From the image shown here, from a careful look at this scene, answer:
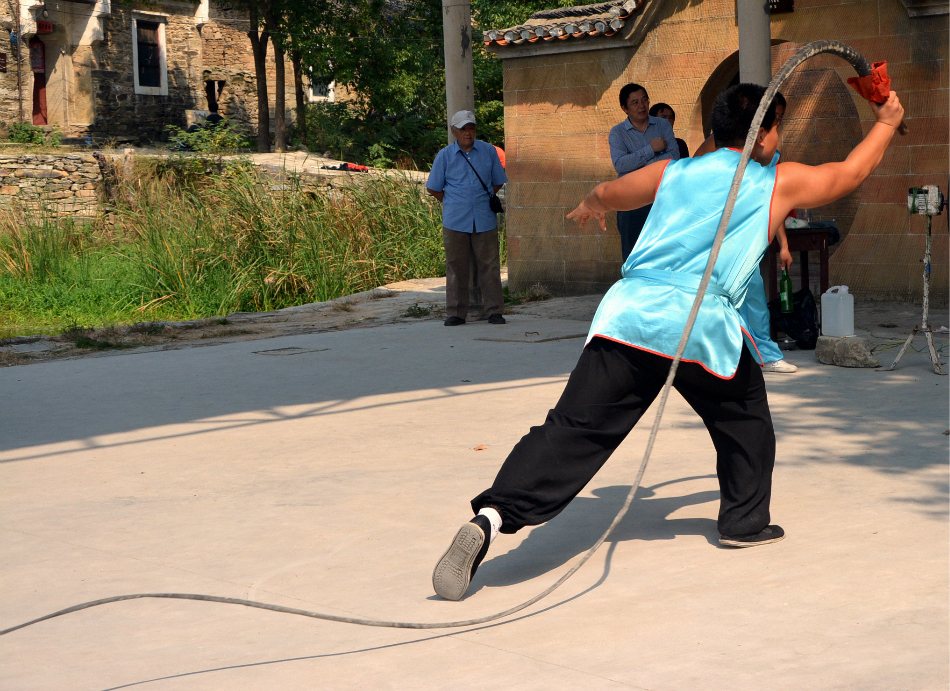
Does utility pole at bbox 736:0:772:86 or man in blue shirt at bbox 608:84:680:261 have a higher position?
utility pole at bbox 736:0:772:86

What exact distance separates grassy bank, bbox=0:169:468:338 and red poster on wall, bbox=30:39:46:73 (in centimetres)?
1893

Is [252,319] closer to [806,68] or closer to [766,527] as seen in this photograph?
[806,68]

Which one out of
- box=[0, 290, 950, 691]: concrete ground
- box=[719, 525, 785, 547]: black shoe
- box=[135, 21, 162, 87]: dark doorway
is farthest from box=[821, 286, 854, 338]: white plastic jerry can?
box=[135, 21, 162, 87]: dark doorway

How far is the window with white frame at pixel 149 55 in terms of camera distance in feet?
116

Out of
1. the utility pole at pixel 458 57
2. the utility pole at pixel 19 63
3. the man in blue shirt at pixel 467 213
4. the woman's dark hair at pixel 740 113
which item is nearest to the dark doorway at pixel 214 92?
the utility pole at pixel 19 63

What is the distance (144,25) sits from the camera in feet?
117

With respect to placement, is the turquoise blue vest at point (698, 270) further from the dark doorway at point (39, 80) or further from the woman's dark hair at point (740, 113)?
the dark doorway at point (39, 80)

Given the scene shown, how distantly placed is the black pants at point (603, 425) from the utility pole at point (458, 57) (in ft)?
27.0

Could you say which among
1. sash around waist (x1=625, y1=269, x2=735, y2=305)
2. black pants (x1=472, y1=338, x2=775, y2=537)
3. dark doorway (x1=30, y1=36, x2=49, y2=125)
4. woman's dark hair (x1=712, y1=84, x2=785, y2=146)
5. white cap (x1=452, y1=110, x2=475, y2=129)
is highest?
dark doorway (x1=30, y1=36, x2=49, y2=125)

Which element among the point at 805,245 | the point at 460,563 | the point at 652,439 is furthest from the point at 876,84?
the point at 805,245

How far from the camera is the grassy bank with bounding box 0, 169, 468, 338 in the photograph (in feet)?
44.5

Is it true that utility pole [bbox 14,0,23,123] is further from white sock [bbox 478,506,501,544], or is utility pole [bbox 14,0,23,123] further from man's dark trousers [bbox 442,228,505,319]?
white sock [bbox 478,506,501,544]

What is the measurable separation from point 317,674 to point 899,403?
4.38 meters

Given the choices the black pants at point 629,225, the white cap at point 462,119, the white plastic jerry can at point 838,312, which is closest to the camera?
the white plastic jerry can at point 838,312
